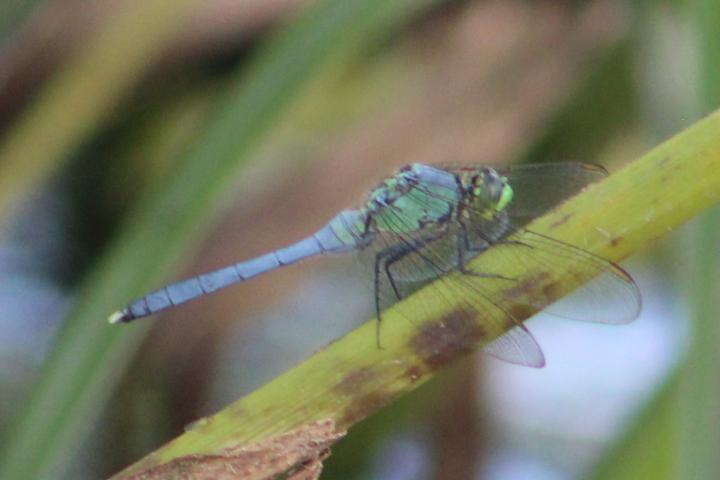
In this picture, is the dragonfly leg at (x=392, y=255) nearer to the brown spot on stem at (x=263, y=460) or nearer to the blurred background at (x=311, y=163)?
the blurred background at (x=311, y=163)

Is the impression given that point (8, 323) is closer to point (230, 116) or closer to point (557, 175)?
point (230, 116)

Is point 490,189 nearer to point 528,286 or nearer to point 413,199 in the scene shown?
point 413,199

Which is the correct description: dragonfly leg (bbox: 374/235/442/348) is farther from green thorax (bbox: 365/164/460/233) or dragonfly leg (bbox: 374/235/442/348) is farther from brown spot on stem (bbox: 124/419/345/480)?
brown spot on stem (bbox: 124/419/345/480)

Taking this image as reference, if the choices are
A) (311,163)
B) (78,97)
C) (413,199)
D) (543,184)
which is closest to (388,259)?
(413,199)

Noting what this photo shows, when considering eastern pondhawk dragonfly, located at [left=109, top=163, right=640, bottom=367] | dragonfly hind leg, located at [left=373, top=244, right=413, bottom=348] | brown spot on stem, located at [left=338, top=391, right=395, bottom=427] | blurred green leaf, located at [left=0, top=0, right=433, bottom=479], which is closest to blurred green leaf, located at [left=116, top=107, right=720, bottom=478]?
brown spot on stem, located at [left=338, top=391, right=395, bottom=427]

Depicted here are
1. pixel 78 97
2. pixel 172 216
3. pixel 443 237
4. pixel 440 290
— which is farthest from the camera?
pixel 78 97

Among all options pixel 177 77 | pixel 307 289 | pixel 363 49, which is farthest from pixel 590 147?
pixel 177 77

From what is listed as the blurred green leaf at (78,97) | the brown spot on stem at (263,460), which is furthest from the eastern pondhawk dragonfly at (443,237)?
the blurred green leaf at (78,97)
